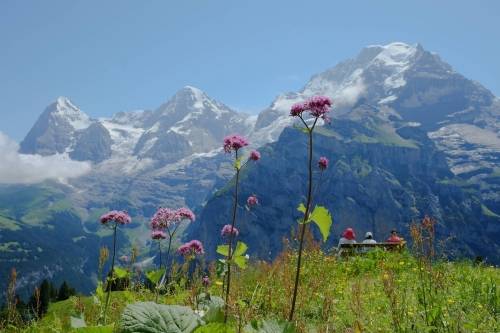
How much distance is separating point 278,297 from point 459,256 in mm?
9598

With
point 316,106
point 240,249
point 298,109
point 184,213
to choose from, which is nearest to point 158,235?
point 184,213

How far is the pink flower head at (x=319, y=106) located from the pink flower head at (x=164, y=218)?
15.4 feet

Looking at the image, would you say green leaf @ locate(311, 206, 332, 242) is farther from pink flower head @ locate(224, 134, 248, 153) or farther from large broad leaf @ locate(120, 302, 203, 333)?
pink flower head @ locate(224, 134, 248, 153)

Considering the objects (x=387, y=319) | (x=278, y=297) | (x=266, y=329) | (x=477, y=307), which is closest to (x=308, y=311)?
(x=278, y=297)

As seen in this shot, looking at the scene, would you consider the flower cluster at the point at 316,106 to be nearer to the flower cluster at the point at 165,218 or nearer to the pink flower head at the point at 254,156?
the pink flower head at the point at 254,156

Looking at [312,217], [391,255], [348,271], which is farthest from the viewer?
[391,255]

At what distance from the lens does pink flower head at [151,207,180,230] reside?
32.4ft

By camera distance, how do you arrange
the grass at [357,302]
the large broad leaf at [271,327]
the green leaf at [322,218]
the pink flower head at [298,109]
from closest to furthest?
1. the large broad leaf at [271,327]
2. the green leaf at [322,218]
3. the pink flower head at [298,109]
4. the grass at [357,302]

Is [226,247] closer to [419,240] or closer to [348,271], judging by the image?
[419,240]

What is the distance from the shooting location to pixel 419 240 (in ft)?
22.6

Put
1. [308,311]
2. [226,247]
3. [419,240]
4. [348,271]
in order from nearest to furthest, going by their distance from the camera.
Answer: [419,240]
[226,247]
[308,311]
[348,271]

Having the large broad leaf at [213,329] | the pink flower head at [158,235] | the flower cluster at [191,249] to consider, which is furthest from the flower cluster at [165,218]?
the large broad leaf at [213,329]

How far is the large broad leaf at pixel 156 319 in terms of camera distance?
423 centimetres

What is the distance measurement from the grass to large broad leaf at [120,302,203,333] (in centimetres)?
45
